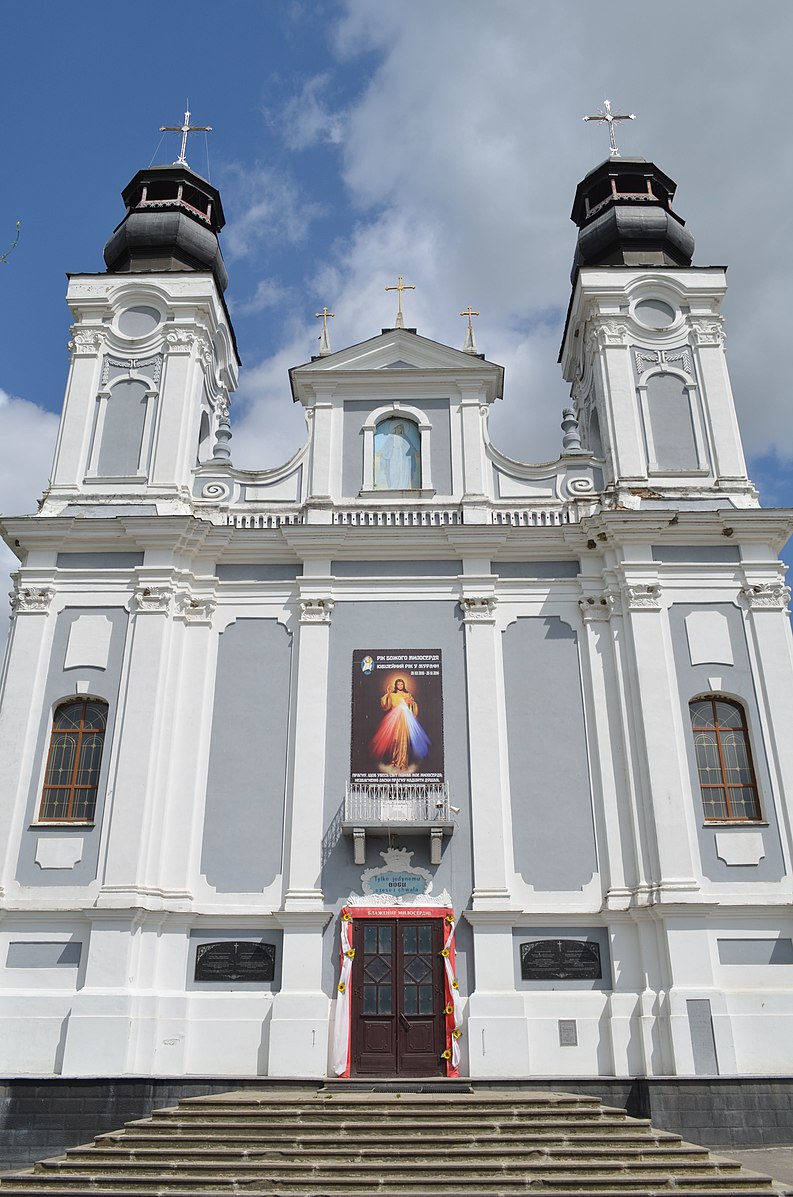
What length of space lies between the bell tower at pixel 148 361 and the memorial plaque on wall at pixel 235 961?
24.8ft

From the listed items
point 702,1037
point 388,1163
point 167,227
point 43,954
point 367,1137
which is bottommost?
point 388,1163

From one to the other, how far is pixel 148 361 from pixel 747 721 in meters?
12.9

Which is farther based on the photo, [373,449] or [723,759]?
[373,449]

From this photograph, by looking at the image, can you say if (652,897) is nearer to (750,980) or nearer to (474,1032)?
(750,980)

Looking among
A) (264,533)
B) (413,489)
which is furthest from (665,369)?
(264,533)

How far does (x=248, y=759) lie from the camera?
16.3m

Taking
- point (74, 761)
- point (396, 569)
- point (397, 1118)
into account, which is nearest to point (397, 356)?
point (396, 569)

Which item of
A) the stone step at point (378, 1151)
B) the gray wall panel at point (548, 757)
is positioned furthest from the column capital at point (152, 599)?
the stone step at point (378, 1151)

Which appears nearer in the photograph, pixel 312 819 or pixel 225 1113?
pixel 225 1113

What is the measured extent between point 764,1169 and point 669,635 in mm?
7987

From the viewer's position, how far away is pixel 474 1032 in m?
14.3

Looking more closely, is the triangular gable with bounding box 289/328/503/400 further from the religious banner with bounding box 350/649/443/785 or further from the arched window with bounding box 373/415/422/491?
the religious banner with bounding box 350/649/443/785

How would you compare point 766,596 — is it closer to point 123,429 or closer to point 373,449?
point 373,449

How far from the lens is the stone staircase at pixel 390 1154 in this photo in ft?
32.6
